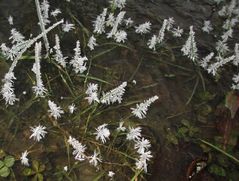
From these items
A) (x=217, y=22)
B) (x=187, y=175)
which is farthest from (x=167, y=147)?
(x=217, y=22)

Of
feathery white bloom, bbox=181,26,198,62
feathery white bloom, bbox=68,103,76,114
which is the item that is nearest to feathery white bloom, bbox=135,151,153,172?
feathery white bloom, bbox=68,103,76,114

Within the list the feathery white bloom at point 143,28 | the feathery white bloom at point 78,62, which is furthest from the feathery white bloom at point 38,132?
the feathery white bloom at point 143,28

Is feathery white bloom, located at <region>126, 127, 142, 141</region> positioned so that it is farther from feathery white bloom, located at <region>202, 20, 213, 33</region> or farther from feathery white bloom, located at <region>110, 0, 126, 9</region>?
feathery white bloom, located at <region>202, 20, 213, 33</region>

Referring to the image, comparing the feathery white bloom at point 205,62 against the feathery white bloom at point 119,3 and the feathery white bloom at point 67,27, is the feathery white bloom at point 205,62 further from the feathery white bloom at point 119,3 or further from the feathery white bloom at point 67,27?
the feathery white bloom at point 67,27

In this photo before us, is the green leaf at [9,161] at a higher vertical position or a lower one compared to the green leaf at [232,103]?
lower

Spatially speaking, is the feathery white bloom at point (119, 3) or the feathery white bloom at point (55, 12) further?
the feathery white bloom at point (119, 3)

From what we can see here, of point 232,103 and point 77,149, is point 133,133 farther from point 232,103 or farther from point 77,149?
point 232,103

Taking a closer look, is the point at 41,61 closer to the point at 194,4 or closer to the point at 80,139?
the point at 80,139
